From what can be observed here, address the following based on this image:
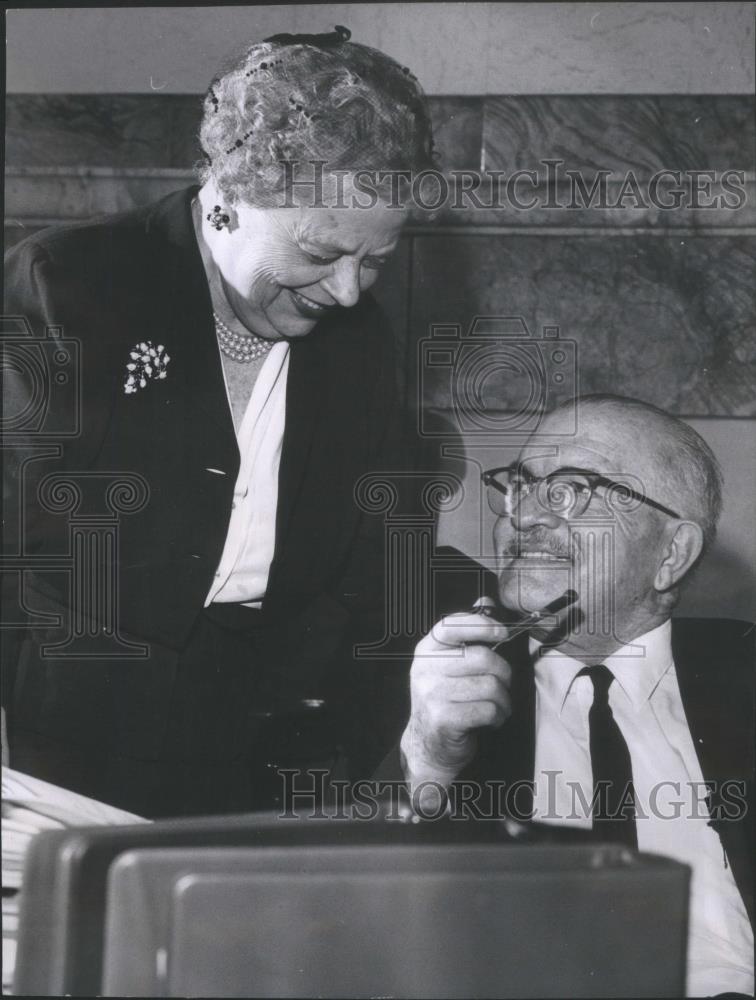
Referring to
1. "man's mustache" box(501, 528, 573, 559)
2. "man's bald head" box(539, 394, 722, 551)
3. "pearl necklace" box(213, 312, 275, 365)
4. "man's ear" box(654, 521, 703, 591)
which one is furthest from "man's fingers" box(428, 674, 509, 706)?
"pearl necklace" box(213, 312, 275, 365)

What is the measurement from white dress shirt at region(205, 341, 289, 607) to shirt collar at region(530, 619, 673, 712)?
587 millimetres

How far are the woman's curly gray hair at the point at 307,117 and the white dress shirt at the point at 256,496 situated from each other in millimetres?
373

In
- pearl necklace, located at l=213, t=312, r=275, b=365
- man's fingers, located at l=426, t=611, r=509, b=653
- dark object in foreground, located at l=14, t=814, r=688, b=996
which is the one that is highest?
pearl necklace, located at l=213, t=312, r=275, b=365

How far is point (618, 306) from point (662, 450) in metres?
0.31

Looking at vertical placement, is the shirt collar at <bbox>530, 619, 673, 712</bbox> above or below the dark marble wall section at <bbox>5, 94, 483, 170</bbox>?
below

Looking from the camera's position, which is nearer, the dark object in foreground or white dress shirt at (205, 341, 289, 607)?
the dark object in foreground

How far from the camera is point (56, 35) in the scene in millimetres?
2602

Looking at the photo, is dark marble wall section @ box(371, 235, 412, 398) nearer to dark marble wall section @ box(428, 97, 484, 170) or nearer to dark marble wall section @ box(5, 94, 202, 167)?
dark marble wall section @ box(428, 97, 484, 170)

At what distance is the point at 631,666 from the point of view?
8.38 ft

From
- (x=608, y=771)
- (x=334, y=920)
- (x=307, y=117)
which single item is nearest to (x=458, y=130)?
(x=307, y=117)

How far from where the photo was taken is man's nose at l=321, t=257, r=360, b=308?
8.30 ft

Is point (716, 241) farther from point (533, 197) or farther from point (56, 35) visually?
point (56, 35)

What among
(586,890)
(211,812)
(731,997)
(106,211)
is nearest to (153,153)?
(106,211)

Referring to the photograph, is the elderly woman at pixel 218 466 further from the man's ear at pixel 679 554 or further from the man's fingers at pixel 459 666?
the man's ear at pixel 679 554
